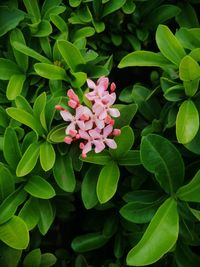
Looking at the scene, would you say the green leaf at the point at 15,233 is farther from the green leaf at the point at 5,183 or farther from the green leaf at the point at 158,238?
the green leaf at the point at 158,238

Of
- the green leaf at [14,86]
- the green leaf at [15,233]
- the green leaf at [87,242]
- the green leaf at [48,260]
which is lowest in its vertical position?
the green leaf at [87,242]

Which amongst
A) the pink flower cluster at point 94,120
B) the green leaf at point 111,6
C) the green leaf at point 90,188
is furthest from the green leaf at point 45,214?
the green leaf at point 111,6

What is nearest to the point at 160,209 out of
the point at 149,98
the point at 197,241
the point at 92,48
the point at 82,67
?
the point at 197,241

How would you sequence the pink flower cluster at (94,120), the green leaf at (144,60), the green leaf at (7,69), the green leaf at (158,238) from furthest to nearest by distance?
the green leaf at (7,69) < the green leaf at (144,60) < the pink flower cluster at (94,120) < the green leaf at (158,238)

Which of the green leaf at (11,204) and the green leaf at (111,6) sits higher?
the green leaf at (111,6)

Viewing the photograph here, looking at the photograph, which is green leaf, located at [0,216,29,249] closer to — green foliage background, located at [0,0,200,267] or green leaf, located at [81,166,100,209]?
green foliage background, located at [0,0,200,267]

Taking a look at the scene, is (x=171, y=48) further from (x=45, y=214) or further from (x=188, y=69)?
(x=45, y=214)

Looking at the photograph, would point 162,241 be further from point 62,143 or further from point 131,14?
point 131,14
